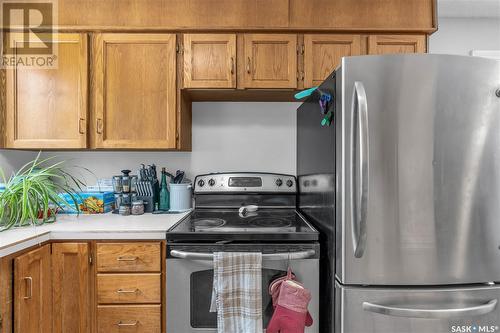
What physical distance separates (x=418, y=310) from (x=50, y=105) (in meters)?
2.20

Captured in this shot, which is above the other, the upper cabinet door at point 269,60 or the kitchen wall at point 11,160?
the upper cabinet door at point 269,60

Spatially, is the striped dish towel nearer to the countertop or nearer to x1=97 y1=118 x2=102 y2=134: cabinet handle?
the countertop

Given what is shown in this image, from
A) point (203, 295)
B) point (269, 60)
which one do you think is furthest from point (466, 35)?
point (203, 295)

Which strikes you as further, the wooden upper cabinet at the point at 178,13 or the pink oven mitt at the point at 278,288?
the wooden upper cabinet at the point at 178,13

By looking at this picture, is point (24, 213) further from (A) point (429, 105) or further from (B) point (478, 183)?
(B) point (478, 183)

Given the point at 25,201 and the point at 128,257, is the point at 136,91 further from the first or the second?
the point at 128,257

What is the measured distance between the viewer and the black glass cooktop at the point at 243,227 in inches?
55.5

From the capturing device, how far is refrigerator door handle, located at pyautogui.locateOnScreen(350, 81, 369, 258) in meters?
1.17

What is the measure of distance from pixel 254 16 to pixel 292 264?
1.44m

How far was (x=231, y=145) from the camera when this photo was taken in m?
2.24

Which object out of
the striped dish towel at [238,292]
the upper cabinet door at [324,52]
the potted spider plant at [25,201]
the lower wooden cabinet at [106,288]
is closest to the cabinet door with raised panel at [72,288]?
the lower wooden cabinet at [106,288]

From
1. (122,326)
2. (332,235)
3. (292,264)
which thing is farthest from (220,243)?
(122,326)

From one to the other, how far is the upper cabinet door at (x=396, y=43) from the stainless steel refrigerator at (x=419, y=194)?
2.36 feet

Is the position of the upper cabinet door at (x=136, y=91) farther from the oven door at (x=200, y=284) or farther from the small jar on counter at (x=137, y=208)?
the oven door at (x=200, y=284)
